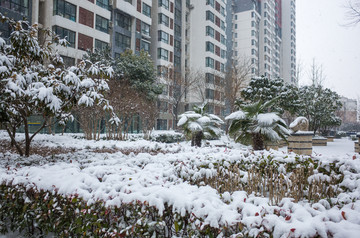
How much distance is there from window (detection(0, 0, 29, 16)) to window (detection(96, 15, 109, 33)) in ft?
24.1

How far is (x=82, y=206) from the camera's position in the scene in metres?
2.91

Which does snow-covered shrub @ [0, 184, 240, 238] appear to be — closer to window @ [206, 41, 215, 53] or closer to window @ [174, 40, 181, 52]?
window @ [174, 40, 181, 52]

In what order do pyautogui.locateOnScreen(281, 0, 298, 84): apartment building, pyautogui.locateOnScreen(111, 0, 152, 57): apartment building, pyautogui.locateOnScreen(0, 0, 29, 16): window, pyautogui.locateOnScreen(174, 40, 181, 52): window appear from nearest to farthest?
pyautogui.locateOnScreen(0, 0, 29, 16): window → pyautogui.locateOnScreen(111, 0, 152, 57): apartment building → pyautogui.locateOnScreen(174, 40, 181, 52): window → pyautogui.locateOnScreen(281, 0, 298, 84): apartment building

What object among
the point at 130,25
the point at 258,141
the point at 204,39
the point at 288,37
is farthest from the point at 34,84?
the point at 288,37

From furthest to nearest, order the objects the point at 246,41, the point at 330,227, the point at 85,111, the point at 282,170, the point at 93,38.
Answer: the point at 246,41 < the point at 93,38 < the point at 85,111 < the point at 282,170 < the point at 330,227

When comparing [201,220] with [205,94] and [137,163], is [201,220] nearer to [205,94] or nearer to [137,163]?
[137,163]

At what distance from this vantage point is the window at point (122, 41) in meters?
32.7

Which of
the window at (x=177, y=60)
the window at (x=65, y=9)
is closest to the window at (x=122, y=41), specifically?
the window at (x=65, y=9)

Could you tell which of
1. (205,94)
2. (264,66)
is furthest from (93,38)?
(264,66)

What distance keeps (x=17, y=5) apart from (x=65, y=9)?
4.19 m

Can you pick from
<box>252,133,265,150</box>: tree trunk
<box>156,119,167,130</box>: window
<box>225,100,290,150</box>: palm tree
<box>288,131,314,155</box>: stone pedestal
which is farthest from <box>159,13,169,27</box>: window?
<box>252,133,265,150</box>: tree trunk

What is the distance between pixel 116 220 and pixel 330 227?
194 cm

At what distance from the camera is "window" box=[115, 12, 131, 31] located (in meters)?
32.7

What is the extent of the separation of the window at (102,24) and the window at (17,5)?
24.1 feet
